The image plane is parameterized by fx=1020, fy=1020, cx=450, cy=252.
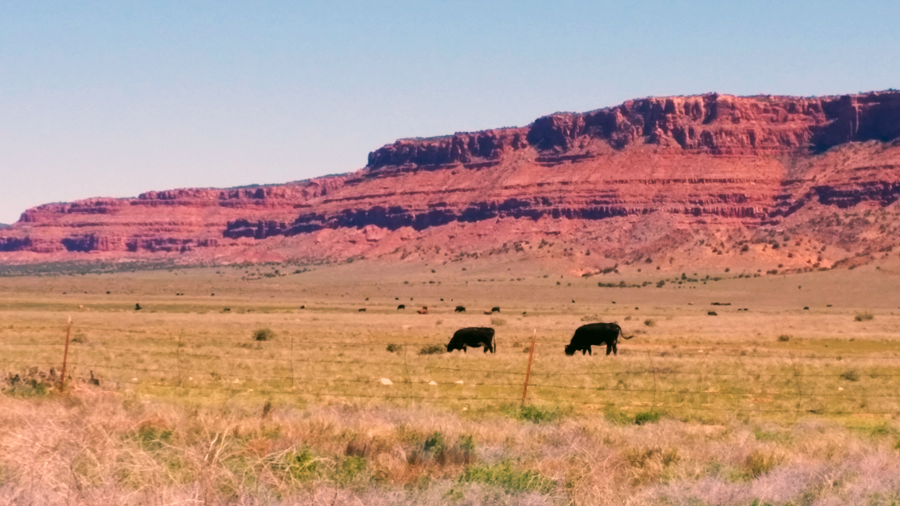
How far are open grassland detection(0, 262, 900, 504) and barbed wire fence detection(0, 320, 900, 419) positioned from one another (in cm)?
9

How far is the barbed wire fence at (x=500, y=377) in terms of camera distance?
18.0 meters

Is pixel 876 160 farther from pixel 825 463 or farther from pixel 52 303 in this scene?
pixel 825 463

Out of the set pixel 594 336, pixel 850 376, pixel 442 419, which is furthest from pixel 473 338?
pixel 442 419

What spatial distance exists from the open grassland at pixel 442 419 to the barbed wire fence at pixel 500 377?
90 millimetres

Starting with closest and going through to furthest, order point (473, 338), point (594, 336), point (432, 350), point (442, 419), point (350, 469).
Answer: point (350, 469)
point (442, 419)
point (594, 336)
point (432, 350)
point (473, 338)

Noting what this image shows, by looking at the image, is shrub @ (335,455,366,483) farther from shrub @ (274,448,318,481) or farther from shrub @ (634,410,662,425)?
shrub @ (634,410,662,425)

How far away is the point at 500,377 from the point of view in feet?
73.6

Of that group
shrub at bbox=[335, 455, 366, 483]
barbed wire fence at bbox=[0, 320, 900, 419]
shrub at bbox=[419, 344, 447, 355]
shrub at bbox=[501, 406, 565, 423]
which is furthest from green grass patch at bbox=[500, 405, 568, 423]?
shrub at bbox=[419, 344, 447, 355]

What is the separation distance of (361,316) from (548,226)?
108062 millimetres

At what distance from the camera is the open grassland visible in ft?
29.0

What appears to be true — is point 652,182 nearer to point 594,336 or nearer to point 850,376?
point 594,336

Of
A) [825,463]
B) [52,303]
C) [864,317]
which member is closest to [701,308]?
[864,317]

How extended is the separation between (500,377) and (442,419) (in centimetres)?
907

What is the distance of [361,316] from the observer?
54.8 metres
